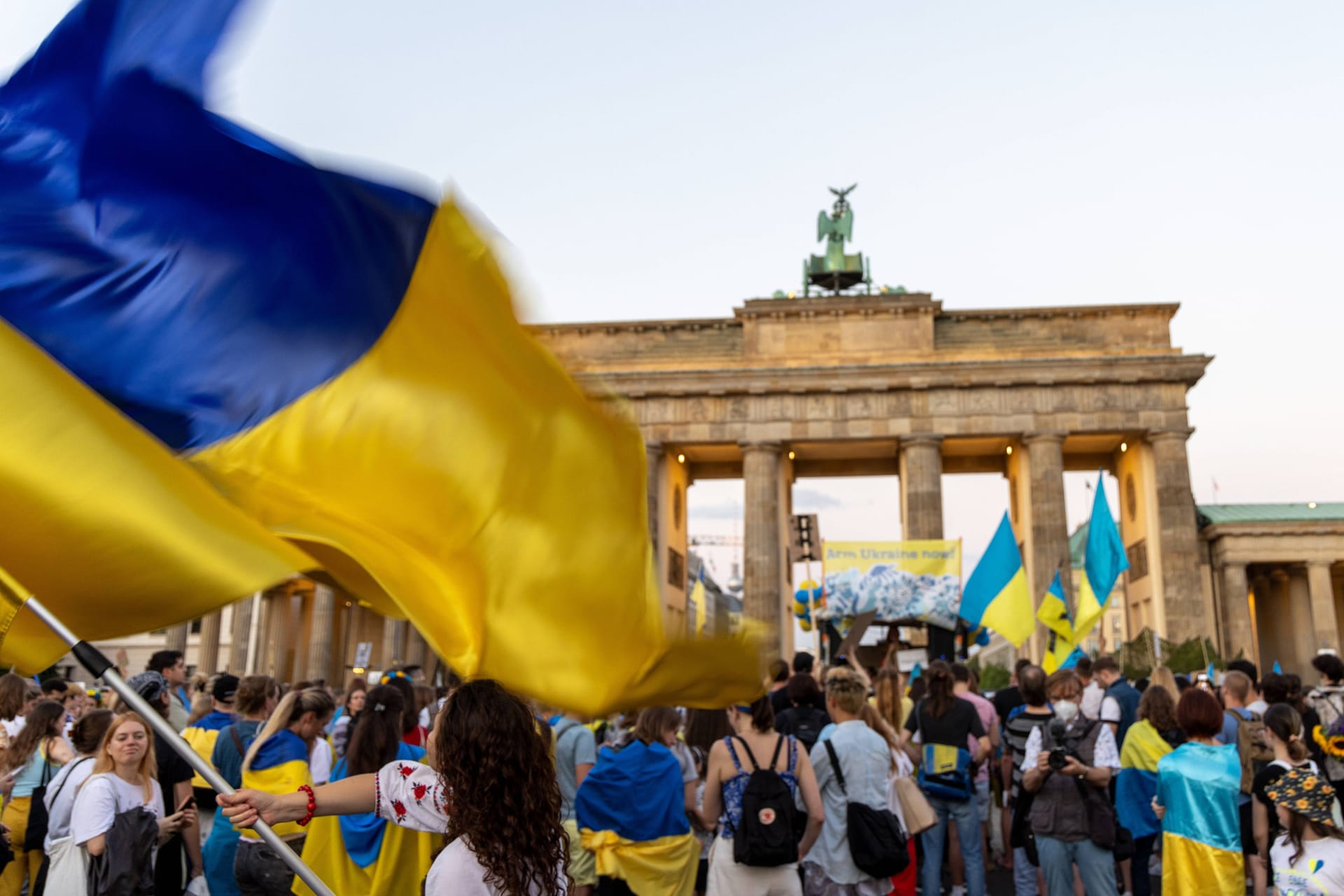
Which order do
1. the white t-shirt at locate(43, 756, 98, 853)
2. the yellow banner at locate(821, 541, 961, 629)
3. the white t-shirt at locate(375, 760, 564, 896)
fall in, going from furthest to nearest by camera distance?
the yellow banner at locate(821, 541, 961, 629)
the white t-shirt at locate(43, 756, 98, 853)
the white t-shirt at locate(375, 760, 564, 896)

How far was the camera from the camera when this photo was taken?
7.43m

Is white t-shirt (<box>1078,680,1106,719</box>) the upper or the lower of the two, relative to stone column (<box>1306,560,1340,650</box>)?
lower

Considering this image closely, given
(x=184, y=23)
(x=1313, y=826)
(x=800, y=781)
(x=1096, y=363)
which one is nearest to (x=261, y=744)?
(x=800, y=781)

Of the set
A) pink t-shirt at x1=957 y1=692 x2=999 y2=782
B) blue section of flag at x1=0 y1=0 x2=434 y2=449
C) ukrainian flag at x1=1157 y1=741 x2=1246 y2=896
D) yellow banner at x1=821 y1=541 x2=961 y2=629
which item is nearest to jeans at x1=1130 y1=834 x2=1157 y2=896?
pink t-shirt at x1=957 y1=692 x2=999 y2=782

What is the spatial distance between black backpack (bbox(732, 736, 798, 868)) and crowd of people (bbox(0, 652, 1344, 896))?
0.4 inches

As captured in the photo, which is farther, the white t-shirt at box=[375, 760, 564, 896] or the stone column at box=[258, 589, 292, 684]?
the stone column at box=[258, 589, 292, 684]

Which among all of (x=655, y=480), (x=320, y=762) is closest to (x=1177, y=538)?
(x=655, y=480)

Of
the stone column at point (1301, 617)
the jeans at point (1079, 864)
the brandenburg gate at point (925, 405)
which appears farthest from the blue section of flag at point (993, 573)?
the stone column at point (1301, 617)

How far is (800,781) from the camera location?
21.0 ft

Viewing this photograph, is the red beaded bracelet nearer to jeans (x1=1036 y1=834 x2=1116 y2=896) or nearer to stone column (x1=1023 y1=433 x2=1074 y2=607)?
jeans (x1=1036 y1=834 x2=1116 y2=896)

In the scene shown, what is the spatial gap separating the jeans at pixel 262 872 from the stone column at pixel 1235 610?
1731 inches

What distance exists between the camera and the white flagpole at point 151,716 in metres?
2.90

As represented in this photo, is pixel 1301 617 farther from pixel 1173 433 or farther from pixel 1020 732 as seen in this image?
pixel 1020 732

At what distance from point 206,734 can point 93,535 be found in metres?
4.38
